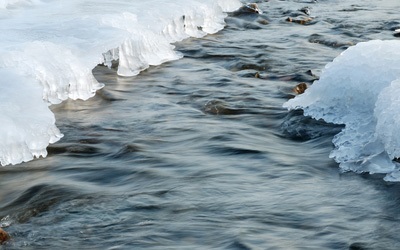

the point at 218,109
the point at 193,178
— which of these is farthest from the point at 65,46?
the point at 193,178

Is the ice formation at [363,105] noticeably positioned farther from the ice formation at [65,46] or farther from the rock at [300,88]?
the ice formation at [65,46]

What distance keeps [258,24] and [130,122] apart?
15.9 ft

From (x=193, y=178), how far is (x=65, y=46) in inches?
101

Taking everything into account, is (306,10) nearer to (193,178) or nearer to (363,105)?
(363,105)

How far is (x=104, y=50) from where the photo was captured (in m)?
6.55

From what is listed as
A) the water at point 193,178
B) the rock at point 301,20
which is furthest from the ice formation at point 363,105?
the rock at point 301,20

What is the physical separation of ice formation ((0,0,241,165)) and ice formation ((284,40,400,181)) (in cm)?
156

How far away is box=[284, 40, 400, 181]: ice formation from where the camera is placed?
4.31 m

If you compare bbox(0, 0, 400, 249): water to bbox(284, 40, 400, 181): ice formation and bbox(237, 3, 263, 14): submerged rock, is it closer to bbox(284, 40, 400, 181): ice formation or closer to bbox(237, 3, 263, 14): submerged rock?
bbox(284, 40, 400, 181): ice formation

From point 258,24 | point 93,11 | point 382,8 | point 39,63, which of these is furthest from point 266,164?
point 382,8

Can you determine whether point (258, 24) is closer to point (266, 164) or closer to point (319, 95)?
point (319, 95)

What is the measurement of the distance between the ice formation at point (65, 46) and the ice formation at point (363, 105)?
156cm

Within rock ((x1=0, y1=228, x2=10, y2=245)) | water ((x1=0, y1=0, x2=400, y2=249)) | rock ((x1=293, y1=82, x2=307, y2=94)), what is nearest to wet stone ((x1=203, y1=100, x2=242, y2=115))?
water ((x1=0, y1=0, x2=400, y2=249))

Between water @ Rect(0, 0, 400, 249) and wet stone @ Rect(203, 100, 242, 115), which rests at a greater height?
water @ Rect(0, 0, 400, 249)
